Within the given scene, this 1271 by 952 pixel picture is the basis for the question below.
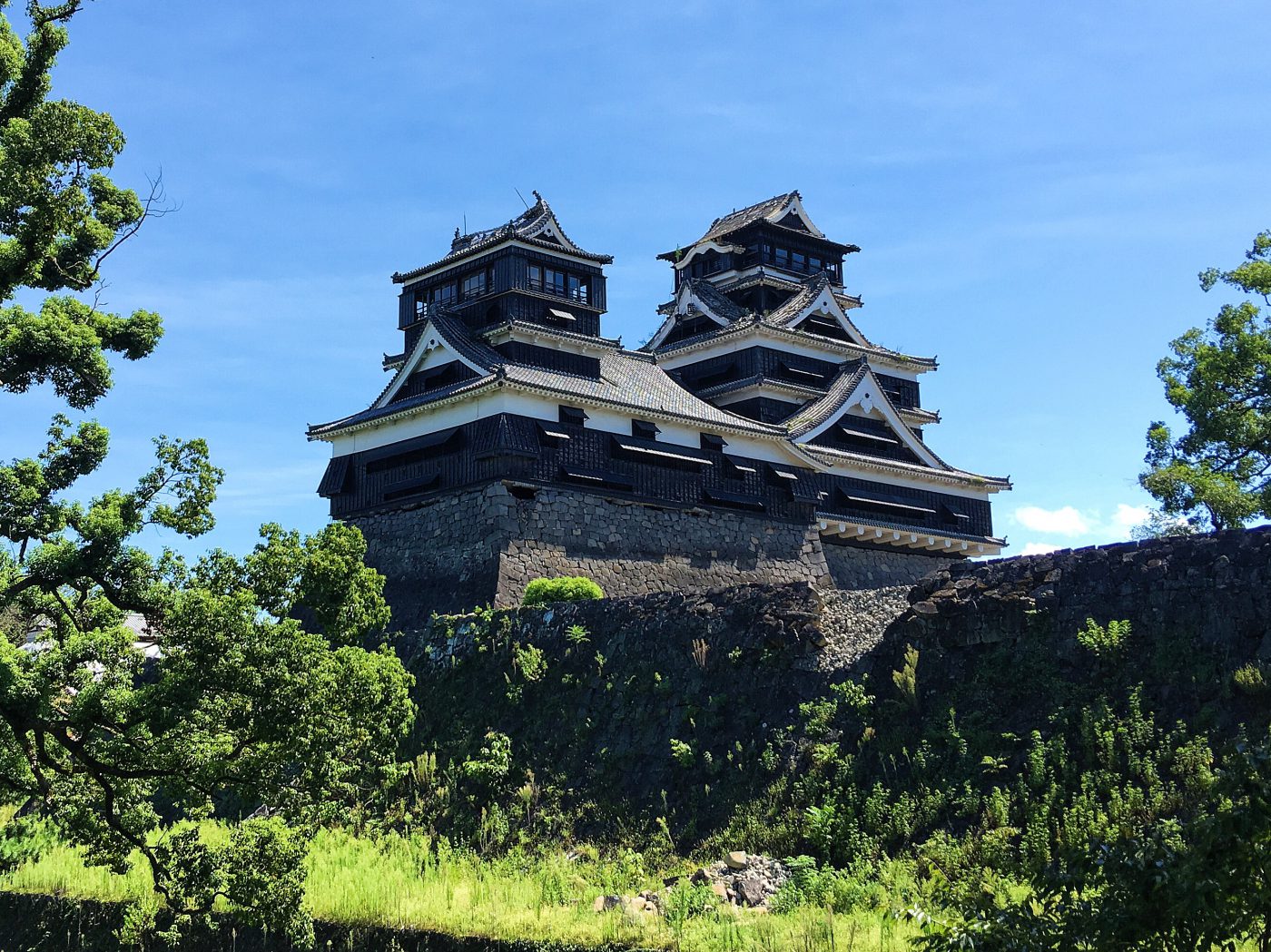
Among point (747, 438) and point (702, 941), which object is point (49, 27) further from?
point (747, 438)

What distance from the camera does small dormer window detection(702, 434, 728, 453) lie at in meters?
38.6

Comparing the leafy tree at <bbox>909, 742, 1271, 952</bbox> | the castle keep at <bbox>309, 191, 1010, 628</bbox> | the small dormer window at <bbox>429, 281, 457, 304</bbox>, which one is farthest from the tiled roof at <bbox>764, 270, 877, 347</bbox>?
the leafy tree at <bbox>909, 742, 1271, 952</bbox>

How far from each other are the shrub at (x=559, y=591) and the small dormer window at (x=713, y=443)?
8.63 meters

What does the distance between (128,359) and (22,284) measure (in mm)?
1531

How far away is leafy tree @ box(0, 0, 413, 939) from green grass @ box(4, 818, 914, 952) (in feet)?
6.66

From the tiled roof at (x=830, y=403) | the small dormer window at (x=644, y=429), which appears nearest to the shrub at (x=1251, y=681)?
the small dormer window at (x=644, y=429)

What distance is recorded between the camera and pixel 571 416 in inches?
1398

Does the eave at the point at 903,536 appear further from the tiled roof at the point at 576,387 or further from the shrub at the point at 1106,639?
the shrub at the point at 1106,639

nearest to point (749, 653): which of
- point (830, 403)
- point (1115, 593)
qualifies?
point (1115, 593)

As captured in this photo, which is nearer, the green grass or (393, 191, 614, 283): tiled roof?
the green grass

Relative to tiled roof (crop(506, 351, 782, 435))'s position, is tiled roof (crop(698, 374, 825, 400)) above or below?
above

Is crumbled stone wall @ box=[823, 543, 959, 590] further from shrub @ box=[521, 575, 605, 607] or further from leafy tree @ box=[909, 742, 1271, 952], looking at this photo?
leafy tree @ box=[909, 742, 1271, 952]

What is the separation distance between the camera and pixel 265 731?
16953 mm

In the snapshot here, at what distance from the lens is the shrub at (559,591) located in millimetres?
30438
